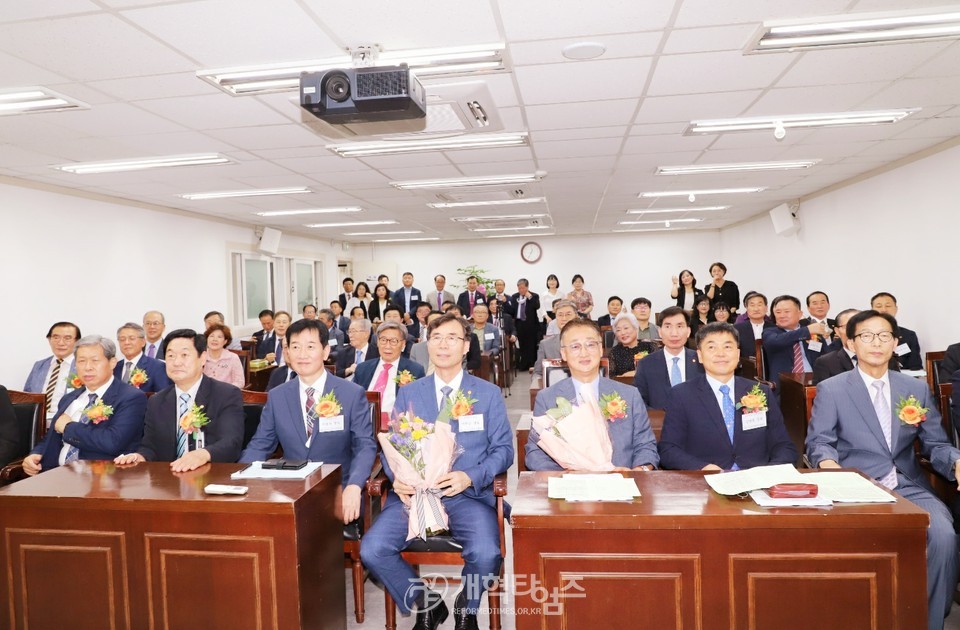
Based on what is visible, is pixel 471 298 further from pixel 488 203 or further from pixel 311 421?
pixel 311 421

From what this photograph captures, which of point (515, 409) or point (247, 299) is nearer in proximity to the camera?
point (515, 409)

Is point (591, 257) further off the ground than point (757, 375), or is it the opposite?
point (591, 257)

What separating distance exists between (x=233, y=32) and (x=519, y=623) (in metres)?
2.99

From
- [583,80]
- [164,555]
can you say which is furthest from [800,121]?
[164,555]

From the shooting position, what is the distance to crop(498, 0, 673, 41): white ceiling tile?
277cm

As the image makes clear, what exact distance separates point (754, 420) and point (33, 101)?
4768 mm

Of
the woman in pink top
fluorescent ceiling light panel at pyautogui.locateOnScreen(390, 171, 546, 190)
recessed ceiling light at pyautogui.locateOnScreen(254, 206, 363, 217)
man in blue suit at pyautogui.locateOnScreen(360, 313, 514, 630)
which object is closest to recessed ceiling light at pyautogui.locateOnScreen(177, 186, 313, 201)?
fluorescent ceiling light panel at pyautogui.locateOnScreen(390, 171, 546, 190)

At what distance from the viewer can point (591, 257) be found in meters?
16.0

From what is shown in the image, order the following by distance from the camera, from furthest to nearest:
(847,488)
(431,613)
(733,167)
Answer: (733,167) < (431,613) < (847,488)

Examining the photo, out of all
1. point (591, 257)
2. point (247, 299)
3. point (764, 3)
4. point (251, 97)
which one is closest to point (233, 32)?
point (251, 97)

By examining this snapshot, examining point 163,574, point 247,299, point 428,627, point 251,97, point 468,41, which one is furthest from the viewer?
point 247,299

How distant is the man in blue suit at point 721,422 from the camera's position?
8.77ft

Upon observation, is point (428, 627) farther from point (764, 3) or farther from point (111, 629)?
point (764, 3)

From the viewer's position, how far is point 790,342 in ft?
16.9
